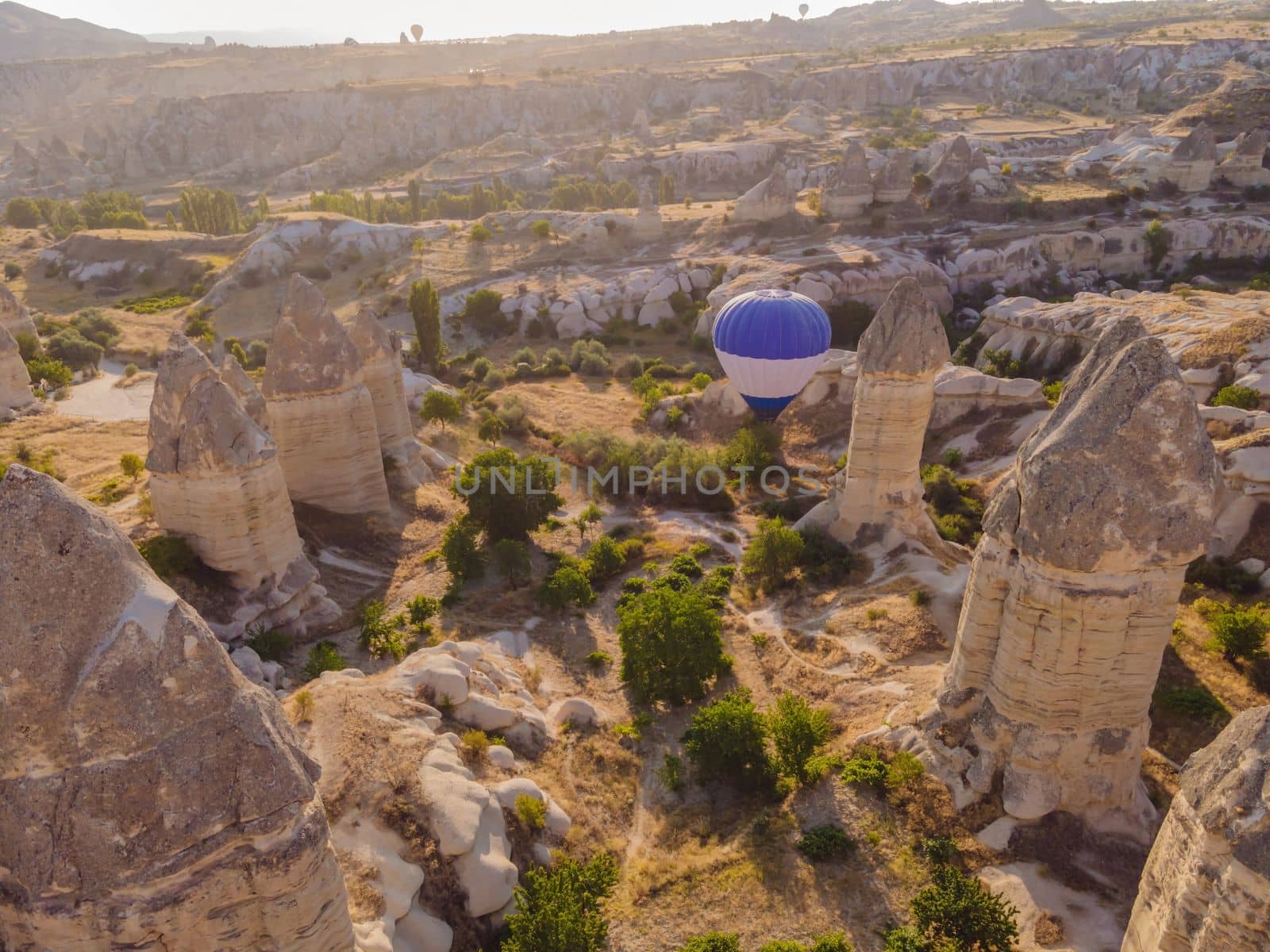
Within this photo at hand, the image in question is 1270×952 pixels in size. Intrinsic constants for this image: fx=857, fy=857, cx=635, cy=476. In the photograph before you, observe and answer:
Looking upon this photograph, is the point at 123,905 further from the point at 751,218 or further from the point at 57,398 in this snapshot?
the point at 751,218

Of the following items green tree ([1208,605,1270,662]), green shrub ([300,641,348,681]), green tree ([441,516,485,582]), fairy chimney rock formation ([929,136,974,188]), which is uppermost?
fairy chimney rock formation ([929,136,974,188])

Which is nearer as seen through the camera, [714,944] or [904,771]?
[714,944]

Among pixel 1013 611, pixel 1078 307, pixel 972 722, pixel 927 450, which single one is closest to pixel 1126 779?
pixel 972 722

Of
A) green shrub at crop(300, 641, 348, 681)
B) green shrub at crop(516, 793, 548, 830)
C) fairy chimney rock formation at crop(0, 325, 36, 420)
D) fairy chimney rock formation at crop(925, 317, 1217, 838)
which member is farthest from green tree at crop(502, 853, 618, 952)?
fairy chimney rock formation at crop(0, 325, 36, 420)

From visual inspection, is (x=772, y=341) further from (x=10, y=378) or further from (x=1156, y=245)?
(x=1156, y=245)

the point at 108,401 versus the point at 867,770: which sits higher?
the point at 867,770

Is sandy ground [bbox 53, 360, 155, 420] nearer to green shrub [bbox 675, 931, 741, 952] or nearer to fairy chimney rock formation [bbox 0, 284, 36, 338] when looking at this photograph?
fairy chimney rock formation [bbox 0, 284, 36, 338]

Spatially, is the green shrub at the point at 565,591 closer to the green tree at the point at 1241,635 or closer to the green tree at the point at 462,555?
the green tree at the point at 462,555

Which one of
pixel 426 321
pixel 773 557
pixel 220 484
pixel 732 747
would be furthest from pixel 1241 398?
pixel 426 321
